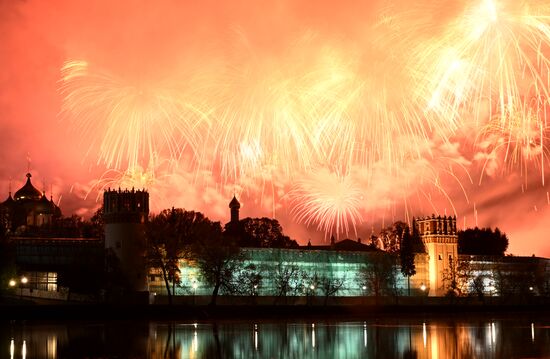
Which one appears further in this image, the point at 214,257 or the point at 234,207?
the point at 234,207

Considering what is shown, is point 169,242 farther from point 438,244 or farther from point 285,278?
point 438,244

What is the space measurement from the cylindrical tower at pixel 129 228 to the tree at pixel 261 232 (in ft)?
161

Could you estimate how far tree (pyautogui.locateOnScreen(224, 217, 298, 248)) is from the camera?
5374 inches

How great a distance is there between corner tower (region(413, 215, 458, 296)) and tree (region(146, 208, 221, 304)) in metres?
40.5

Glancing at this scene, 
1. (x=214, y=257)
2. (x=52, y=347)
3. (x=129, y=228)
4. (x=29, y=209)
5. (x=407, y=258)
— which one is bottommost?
(x=52, y=347)

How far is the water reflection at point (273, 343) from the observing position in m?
32.4

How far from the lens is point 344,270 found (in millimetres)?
110562

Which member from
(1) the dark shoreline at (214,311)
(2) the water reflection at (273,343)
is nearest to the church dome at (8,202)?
(1) the dark shoreline at (214,311)

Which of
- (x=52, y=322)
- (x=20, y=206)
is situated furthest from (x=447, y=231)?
(x=52, y=322)

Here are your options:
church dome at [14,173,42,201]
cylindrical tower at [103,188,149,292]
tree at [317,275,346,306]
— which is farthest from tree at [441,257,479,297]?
church dome at [14,173,42,201]

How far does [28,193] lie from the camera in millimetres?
140375

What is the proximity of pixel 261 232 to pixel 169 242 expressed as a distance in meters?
55.4

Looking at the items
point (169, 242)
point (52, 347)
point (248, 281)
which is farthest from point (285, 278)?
point (52, 347)

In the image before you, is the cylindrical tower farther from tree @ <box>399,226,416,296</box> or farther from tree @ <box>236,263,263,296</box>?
tree @ <box>399,226,416,296</box>
